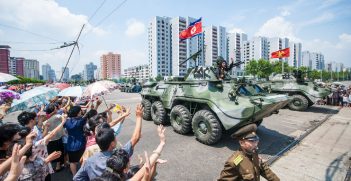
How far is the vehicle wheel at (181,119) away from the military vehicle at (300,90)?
838 cm

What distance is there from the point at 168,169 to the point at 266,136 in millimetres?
4158

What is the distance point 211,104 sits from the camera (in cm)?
614

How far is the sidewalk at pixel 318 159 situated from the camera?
14.6ft

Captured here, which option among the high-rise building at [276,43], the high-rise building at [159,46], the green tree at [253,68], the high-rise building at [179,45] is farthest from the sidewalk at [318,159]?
the high-rise building at [276,43]

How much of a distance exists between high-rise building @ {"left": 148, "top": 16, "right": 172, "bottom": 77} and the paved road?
76549 millimetres

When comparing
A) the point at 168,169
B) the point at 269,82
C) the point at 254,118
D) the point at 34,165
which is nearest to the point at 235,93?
the point at 254,118

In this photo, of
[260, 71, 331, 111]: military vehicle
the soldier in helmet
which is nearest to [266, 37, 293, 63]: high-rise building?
[260, 71, 331, 111]: military vehicle

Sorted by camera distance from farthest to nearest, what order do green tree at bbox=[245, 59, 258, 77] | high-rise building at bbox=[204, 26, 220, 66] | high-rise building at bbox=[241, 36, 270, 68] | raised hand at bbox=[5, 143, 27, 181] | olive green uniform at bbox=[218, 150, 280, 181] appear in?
high-rise building at bbox=[241, 36, 270, 68] → high-rise building at bbox=[204, 26, 220, 66] → green tree at bbox=[245, 59, 258, 77] → olive green uniform at bbox=[218, 150, 280, 181] → raised hand at bbox=[5, 143, 27, 181]

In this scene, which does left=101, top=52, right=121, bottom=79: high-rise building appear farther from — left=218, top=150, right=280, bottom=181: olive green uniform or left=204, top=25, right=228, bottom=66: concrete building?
left=218, top=150, right=280, bottom=181: olive green uniform

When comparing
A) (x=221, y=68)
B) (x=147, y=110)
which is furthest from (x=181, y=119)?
(x=147, y=110)

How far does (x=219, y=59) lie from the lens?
7637mm

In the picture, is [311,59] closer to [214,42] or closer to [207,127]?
[214,42]

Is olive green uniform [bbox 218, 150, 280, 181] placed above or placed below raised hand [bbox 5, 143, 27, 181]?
below

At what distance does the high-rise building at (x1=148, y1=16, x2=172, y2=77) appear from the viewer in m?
85.4
